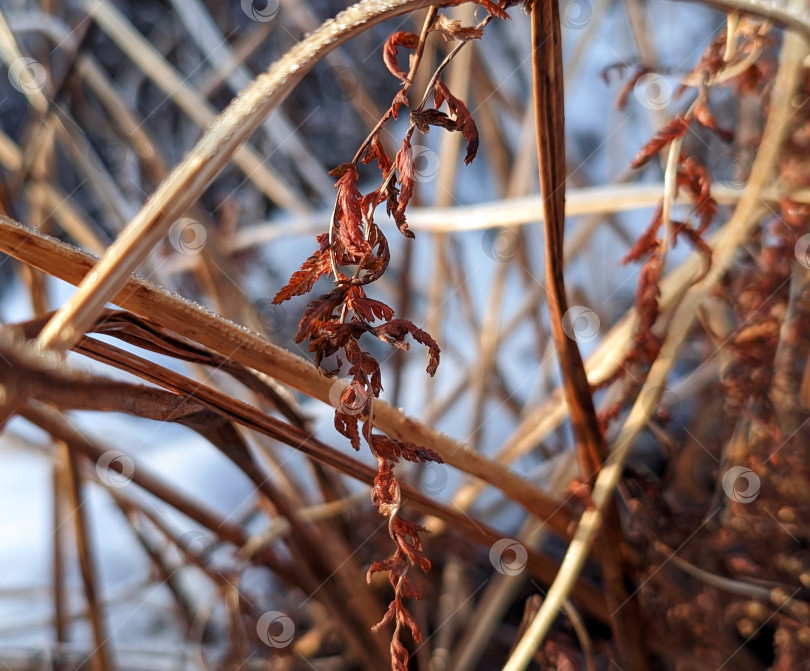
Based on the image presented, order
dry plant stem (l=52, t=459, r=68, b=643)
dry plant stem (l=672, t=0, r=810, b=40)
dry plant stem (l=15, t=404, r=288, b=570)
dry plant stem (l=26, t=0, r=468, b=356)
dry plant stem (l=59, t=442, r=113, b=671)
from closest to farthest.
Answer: dry plant stem (l=26, t=0, r=468, b=356) < dry plant stem (l=672, t=0, r=810, b=40) < dry plant stem (l=15, t=404, r=288, b=570) < dry plant stem (l=59, t=442, r=113, b=671) < dry plant stem (l=52, t=459, r=68, b=643)

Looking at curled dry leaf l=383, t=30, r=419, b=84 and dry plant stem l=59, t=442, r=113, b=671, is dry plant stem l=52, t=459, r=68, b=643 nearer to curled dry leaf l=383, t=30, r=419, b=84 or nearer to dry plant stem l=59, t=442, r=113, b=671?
dry plant stem l=59, t=442, r=113, b=671

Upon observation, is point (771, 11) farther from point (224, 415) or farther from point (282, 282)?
point (282, 282)

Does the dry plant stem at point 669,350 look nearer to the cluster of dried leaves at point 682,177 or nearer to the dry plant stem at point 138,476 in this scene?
the cluster of dried leaves at point 682,177

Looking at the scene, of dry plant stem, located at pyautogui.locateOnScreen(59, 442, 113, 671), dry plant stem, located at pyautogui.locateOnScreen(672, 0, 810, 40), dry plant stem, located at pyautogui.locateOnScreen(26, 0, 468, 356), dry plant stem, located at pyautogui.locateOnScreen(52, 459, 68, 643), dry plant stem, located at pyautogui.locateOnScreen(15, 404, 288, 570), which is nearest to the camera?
dry plant stem, located at pyautogui.locateOnScreen(26, 0, 468, 356)

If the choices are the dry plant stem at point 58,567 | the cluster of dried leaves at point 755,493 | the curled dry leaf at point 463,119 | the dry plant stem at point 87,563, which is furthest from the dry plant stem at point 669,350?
the dry plant stem at point 58,567

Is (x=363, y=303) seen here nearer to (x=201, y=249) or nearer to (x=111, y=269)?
(x=111, y=269)

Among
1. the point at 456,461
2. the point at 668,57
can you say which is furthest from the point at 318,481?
the point at 668,57

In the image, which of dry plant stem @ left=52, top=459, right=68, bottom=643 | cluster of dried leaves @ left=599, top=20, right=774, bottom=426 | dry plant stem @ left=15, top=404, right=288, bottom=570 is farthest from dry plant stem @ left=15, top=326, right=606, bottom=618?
dry plant stem @ left=52, top=459, right=68, bottom=643

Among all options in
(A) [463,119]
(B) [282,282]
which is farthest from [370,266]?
(B) [282,282]
